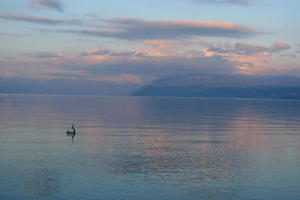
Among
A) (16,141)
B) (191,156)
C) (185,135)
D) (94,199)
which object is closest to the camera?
(94,199)

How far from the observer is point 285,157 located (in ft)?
184

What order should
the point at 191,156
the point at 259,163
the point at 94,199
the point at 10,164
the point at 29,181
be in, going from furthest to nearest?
the point at 191,156, the point at 259,163, the point at 10,164, the point at 29,181, the point at 94,199

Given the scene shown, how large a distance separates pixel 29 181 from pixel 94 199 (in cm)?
989

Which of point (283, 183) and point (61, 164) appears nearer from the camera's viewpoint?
point (283, 183)

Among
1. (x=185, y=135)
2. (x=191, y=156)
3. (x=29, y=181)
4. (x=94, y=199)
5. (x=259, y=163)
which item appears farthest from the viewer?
(x=185, y=135)

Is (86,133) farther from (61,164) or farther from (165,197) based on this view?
(165,197)

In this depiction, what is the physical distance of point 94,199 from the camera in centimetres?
3428

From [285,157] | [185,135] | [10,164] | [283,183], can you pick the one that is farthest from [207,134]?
[10,164]

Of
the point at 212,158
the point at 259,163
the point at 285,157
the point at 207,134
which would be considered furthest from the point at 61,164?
the point at 207,134

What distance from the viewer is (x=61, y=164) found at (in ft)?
157

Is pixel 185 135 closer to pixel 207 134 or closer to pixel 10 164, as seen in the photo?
pixel 207 134

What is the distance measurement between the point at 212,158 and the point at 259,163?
6.93 meters

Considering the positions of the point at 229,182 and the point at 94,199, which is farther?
the point at 229,182

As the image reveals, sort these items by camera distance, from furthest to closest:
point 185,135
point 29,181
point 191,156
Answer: point 185,135 < point 191,156 < point 29,181
